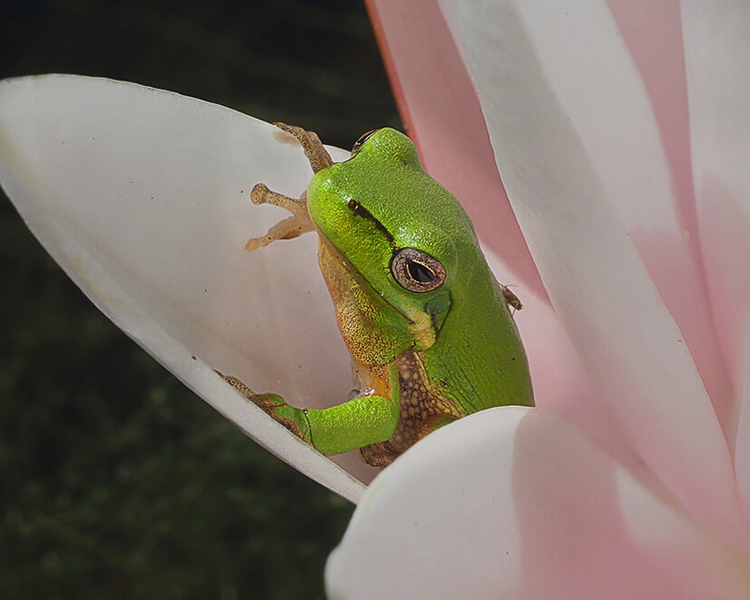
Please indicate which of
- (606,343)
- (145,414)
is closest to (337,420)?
(606,343)

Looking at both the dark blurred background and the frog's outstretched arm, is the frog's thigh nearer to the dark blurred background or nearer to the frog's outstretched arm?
the frog's outstretched arm

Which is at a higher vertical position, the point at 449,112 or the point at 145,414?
the point at 449,112

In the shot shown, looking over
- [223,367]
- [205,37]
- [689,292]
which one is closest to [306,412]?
[223,367]

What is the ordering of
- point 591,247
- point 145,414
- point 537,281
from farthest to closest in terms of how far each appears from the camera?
point 145,414 < point 537,281 < point 591,247

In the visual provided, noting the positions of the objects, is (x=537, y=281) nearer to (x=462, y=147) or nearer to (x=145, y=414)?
(x=462, y=147)

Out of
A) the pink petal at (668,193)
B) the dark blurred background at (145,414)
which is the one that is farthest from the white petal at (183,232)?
the dark blurred background at (145,414)

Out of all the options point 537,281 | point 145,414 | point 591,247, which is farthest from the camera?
point 145,414

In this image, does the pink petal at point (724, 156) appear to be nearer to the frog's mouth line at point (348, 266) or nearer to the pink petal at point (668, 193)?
the pink petal at point (668, 193)
